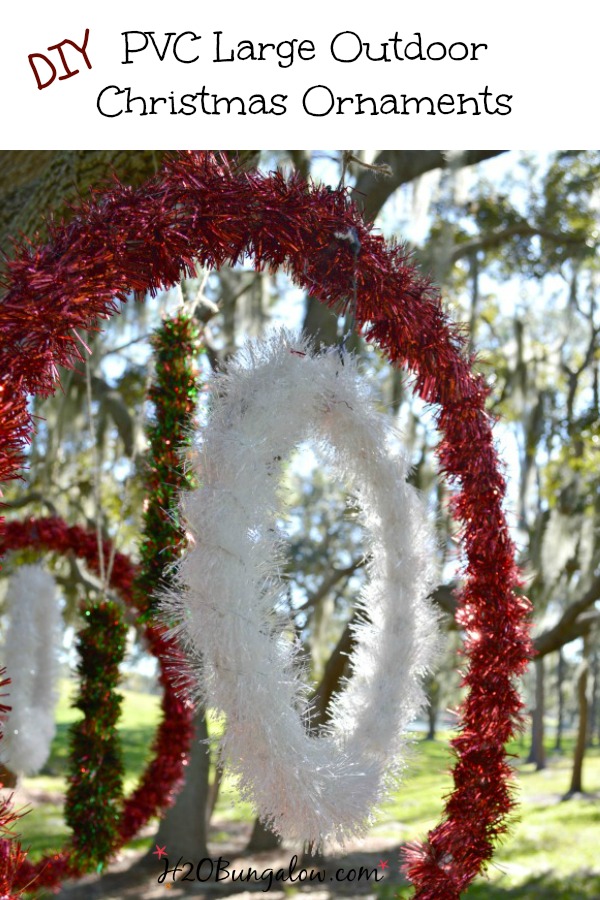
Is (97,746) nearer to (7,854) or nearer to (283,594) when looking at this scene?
(7,854)

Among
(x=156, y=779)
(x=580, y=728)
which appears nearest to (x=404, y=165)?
(x=156, y=779)

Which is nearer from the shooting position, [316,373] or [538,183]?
[316,373]

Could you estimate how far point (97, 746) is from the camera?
2.46 m

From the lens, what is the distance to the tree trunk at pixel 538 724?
31.8 feet

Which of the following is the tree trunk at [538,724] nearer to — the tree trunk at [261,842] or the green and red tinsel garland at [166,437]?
the tree trunk at [261,842]

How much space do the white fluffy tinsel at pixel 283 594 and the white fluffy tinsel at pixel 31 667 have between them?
5.23 feet

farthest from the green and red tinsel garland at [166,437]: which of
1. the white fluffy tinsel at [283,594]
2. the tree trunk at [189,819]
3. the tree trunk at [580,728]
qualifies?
the tree trunk at [580,728]

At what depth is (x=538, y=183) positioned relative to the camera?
738 cm
